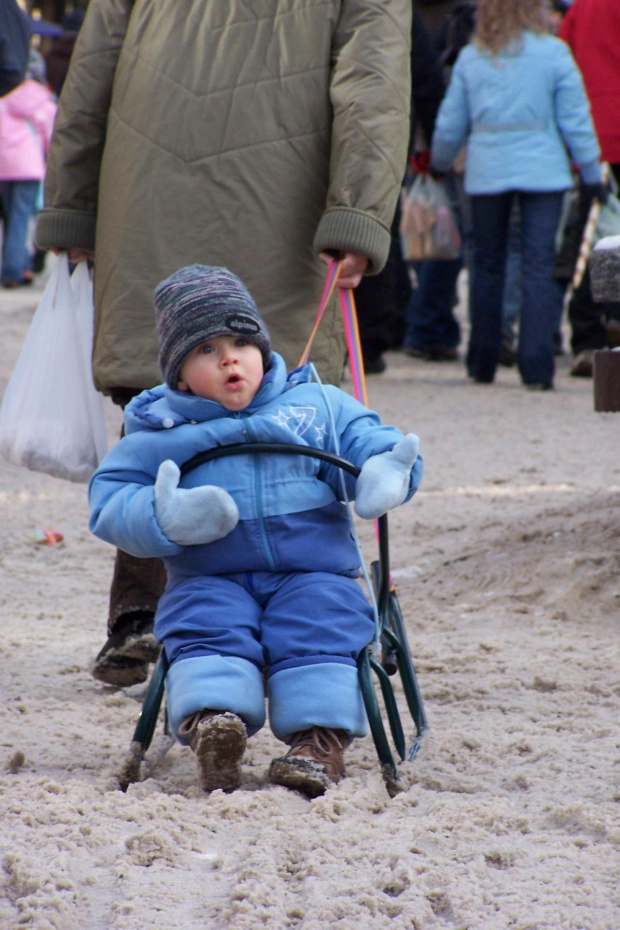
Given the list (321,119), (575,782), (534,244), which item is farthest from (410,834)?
(534,244)

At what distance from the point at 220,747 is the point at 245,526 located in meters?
0.44

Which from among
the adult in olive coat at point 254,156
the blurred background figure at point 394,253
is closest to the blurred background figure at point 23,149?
the blurred background figure at point 394,253

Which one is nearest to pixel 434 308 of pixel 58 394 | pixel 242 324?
pixel 58 394

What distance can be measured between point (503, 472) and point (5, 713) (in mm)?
3236

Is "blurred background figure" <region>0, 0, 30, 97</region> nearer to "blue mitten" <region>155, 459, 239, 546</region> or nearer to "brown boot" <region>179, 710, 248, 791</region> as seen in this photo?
"blue mitten" <region>155, 459, 239, 546</region>

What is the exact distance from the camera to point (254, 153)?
313cm

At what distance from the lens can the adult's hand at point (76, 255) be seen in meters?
3.45

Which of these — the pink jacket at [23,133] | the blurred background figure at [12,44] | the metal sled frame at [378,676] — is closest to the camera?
the metal sled frame at [378,676]

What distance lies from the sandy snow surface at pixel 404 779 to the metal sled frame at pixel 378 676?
0.05 metres

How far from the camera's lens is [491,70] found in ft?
23.7

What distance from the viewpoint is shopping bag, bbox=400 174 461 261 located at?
317 inches

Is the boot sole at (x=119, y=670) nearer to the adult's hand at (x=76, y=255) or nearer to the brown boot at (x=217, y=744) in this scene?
the brown boot at (x=217, y=744)

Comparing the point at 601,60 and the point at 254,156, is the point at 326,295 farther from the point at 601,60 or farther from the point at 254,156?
the point at 601,60

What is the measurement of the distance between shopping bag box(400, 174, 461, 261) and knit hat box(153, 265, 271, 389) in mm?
5430
